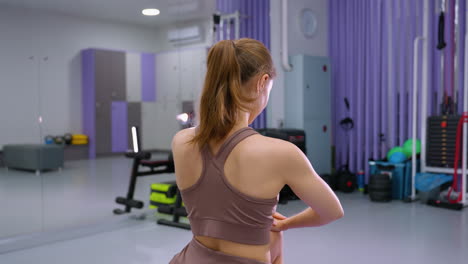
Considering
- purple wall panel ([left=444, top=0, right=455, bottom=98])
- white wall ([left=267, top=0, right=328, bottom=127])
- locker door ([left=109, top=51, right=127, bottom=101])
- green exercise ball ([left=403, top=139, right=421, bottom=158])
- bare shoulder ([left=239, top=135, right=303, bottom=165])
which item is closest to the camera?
bare shoulder ([left=239, top=135, right=303, bottom=165])

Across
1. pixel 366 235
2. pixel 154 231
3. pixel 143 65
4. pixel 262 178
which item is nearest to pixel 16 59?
pixel 143 65

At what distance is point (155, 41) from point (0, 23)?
60.6 inches

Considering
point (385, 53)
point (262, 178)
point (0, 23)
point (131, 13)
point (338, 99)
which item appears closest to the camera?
point (262, 178)

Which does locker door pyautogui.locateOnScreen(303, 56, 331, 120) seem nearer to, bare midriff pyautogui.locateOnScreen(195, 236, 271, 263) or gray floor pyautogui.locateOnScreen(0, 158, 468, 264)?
gray floor pyautogui.locateOnScreen(0, 158, 468, 264)

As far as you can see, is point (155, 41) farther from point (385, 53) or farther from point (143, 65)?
point (385, 53)

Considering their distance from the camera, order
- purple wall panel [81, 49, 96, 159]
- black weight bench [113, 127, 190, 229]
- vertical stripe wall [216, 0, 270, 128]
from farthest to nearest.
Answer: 1. vertical stripe wall [216, 0, 270, 128]
2. purple wall panel [81, 49, 96, 159]
3. black weight bench [113, 127, 190, 229]

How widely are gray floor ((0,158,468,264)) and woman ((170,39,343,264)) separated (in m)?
2.39

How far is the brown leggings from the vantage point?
104 centimetres

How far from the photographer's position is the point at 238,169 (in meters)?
1.00

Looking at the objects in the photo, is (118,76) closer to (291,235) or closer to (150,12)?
(150,12)

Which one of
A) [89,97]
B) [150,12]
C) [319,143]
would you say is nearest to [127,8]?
[150,12]

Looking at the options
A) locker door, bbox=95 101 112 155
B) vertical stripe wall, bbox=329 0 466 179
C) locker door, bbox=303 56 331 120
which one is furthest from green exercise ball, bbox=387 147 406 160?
locker door, bbox=95 101 112 155

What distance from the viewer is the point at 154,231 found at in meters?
4.18

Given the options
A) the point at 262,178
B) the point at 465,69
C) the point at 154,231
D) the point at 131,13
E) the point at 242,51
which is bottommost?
the point at 154,231
